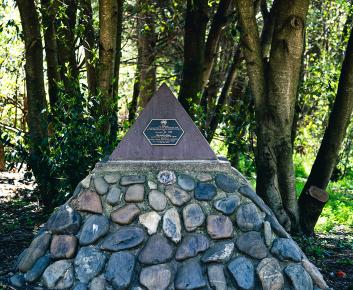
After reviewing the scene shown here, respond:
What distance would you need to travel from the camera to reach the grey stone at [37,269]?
4.89m

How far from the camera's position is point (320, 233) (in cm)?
787

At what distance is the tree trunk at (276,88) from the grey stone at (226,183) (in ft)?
4.97

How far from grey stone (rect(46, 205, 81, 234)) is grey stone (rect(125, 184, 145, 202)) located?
483 millimetres

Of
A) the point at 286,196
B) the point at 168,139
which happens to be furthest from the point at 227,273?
the point at 286,196

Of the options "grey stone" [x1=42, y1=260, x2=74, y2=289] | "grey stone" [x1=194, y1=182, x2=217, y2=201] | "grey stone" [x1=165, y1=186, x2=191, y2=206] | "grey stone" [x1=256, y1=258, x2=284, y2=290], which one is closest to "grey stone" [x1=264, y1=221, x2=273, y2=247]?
"grey stone" [x1=256, y1=258, x2=284, y2=290]

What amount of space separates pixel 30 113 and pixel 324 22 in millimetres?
8192

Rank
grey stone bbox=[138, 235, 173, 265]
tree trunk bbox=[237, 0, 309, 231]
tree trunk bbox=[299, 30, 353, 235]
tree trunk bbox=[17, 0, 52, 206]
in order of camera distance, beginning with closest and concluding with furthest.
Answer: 1. grey stone bbox=[138, 235, 173, 265]
2. tree trunk bbox=[237, 0, 309, 231]
3. tree trunk bbox=[299, 30, 353, 235]
4. tree trunk bbox=[17, 0, 52, 206]

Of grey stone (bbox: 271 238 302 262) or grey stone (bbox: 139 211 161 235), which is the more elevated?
grey stone (bbox: 139 211 161 235)

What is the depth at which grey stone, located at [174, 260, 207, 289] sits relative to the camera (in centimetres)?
471

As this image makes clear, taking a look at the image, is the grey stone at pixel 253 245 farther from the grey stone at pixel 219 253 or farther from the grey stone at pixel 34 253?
the grey stone at pixel 34 253

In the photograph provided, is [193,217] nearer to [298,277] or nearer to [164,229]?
[164,229]

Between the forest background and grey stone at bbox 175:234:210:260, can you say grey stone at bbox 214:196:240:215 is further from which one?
the forest background

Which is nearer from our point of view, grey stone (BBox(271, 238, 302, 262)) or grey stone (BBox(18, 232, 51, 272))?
grey stone (BBox(271, 238, 302, 262))

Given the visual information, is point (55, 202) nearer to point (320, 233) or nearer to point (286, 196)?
point (286, 196)
